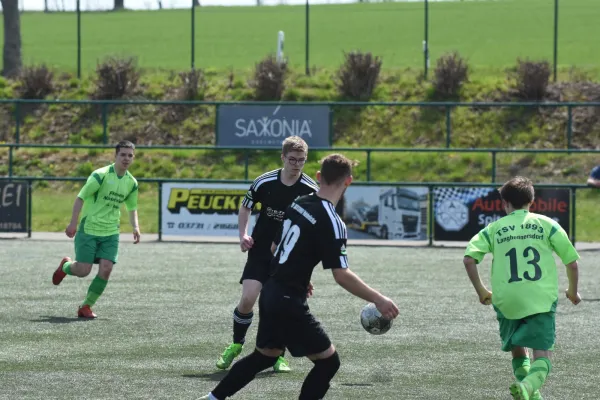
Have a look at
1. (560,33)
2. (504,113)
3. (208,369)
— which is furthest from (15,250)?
(560,33)

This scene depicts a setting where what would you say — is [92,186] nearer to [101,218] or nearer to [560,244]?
[101,218]

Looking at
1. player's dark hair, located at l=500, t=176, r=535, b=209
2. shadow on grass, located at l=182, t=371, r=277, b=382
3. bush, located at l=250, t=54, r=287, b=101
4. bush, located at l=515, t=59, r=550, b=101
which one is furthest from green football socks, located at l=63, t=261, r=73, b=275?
bush, located at l=250, t=54, r=287, b=101

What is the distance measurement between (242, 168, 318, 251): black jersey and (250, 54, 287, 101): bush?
971 inches

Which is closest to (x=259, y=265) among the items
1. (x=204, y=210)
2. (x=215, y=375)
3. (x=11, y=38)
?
(x=215, y=375)

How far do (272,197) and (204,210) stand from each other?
1351cm

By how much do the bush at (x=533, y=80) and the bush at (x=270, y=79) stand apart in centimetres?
681

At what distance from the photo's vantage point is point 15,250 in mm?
19594

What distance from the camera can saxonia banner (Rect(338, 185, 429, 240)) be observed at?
71.5 feet

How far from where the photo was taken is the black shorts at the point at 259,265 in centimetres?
897

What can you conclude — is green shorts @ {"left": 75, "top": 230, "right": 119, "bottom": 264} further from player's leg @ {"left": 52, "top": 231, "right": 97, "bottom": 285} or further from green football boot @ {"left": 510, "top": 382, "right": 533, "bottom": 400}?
green football boot @ {"left": 510, "top": 382, "right": 533, "bottom": 400}

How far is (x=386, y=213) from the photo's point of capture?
71.5 feet

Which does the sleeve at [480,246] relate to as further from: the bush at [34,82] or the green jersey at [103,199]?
the bush at [34,82]

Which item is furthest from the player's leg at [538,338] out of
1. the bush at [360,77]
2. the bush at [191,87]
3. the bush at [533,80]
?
the bush at [191,87]

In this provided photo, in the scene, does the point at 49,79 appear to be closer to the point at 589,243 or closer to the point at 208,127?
the point at 208,127
